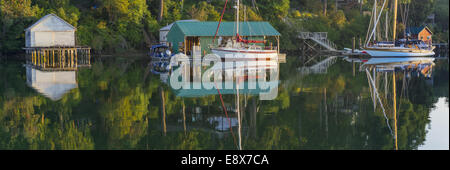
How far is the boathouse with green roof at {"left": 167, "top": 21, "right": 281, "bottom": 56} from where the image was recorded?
55062 mm

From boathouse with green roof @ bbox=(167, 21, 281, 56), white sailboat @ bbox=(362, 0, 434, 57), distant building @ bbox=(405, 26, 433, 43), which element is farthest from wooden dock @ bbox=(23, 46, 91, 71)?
distant building @ bbox=(405, 26, 433, 43)

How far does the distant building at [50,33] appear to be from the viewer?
52672 millimetres

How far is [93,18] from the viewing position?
65.4 m

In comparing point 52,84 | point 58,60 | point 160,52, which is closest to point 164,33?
point 160,52

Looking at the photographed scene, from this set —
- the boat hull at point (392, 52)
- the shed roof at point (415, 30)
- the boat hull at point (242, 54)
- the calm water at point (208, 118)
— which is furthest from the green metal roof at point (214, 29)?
the calm water at point (208, 118)

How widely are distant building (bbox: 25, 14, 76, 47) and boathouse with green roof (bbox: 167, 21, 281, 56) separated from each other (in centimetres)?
1030

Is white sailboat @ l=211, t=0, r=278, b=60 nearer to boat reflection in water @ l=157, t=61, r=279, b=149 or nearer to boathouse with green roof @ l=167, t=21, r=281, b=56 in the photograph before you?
boathouse with green roof @ l=167, t=21, r=281, b=56

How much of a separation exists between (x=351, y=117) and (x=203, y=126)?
4606mm

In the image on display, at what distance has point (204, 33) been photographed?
54.8m

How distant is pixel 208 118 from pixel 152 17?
176 feet

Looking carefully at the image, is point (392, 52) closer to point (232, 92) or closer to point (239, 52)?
point (239, 52)

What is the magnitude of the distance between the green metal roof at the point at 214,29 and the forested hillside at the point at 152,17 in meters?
2.01
